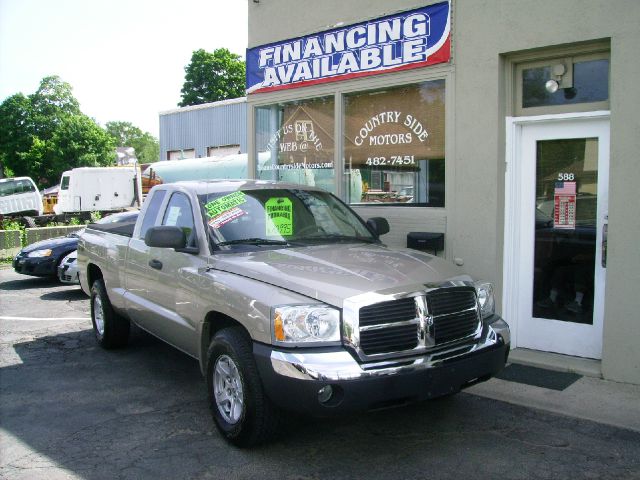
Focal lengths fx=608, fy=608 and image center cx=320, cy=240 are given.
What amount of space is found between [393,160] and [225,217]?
3211 mm

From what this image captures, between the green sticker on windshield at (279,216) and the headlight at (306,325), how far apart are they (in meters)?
1.35

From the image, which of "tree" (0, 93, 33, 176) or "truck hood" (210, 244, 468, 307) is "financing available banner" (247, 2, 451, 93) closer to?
"truck hood" (210, 244, 468, 307)

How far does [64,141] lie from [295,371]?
5048 cm

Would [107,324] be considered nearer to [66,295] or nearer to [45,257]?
[66,295]

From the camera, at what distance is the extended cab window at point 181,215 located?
5.04m

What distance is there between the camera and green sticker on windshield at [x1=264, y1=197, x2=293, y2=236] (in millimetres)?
5047

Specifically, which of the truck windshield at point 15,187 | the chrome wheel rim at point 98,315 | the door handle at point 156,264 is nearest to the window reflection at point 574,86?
the door handle at point 156,264

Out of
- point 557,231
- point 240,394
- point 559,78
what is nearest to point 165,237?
point 240,394

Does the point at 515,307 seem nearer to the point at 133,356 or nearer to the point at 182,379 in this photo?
the point at 182,379

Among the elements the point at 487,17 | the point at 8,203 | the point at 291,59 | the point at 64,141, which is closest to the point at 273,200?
the point at 487,17

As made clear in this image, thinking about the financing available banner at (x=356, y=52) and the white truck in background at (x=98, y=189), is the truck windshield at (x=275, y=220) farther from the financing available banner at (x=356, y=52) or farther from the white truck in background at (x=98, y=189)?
the white truck in background at (x=98, y=189)

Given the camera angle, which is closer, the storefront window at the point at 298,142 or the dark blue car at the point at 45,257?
the storefront window at the point at 298,142

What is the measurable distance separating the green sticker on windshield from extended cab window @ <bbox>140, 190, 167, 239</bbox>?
1.25 m

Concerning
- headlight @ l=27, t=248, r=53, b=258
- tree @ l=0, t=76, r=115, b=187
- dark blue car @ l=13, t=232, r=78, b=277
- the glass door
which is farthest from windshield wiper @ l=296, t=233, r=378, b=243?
tree @ l=0, t=76, r=115, b=187
